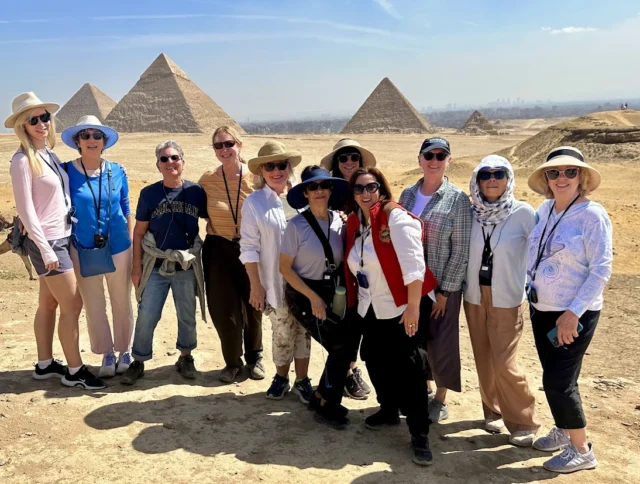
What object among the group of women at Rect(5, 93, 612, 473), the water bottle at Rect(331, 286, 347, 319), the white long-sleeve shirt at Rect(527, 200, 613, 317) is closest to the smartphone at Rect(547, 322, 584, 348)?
the group of women at Rect(5, 93, 612, 473)

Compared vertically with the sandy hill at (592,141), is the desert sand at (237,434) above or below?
below

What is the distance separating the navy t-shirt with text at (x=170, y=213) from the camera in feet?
12.7

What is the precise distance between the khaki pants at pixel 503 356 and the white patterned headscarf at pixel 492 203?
38 centimetres

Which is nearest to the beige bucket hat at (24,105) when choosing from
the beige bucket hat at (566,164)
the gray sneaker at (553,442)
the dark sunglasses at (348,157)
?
the dark sunglasses at (348,157)

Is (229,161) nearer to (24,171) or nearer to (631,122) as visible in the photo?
(24,171)

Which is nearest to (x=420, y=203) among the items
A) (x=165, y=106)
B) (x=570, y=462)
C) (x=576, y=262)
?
(x=576, y=262)

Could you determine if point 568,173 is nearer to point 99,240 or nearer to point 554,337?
point 554,337

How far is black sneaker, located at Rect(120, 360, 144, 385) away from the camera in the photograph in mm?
3972

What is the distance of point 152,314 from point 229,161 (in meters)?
1.17

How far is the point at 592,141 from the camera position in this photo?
22.0 metres

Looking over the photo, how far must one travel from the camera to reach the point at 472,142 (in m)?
43.4

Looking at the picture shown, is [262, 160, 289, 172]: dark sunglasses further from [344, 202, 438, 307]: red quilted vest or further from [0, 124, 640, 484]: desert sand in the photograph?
[0, 124, 640, 484]: desert sand

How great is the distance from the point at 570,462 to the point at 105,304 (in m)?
3.03

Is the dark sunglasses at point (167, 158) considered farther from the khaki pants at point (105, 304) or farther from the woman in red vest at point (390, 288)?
the woman in red vest at point (390, 288)
